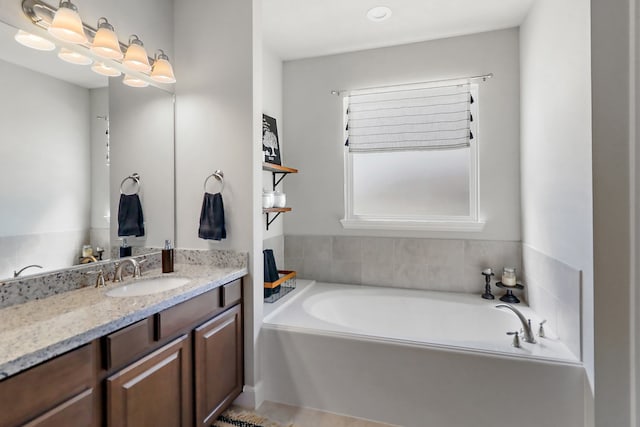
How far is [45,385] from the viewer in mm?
1020

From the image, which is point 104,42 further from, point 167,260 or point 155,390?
point 155,390

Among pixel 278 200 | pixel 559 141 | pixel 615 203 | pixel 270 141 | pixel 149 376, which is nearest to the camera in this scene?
pixel 615 203

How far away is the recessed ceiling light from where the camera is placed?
2389mm

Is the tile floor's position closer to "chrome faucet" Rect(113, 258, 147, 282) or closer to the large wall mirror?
"chrome faucet" Rect(113, 258, 147, 282)

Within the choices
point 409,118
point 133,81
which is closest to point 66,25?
point 133,81

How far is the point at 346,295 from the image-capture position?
285cm

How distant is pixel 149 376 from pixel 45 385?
0.44 metres

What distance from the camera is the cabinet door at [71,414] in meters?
1.02

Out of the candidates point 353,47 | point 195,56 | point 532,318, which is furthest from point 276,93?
point 532,318

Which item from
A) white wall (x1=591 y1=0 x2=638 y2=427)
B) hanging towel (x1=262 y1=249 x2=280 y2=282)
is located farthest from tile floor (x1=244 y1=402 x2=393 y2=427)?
white wall (x1=591 y1=0 x2=638 y2=427)

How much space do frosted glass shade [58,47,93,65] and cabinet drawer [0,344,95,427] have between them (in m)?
1.36

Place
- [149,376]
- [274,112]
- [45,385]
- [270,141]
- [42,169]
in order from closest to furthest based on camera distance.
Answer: [45,385] < [149,376] < [42,169] < [270,141] < [274,112]

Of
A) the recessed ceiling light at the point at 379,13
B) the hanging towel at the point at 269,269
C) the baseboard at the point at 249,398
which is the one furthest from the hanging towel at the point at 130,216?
the recessed ceiling light at the point at 379,13

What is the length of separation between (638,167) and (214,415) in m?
2.04
